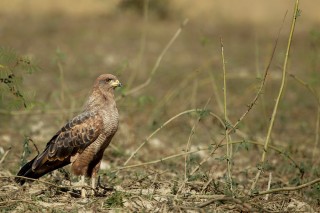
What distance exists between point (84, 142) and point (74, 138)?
0.12 meters

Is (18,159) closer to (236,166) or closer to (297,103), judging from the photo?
(236,166)

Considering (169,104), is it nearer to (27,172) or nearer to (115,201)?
(27,172)

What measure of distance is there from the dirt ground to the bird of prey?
0.18m

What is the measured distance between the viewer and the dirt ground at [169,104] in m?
6.22

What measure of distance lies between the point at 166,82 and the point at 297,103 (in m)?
2.76

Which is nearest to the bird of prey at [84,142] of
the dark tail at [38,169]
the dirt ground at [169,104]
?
the dark tail at [38,169]

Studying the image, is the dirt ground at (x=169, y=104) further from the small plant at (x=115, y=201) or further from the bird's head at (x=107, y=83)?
the bird's head at (x=107, y=83)

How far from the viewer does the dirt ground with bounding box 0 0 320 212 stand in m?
6.22

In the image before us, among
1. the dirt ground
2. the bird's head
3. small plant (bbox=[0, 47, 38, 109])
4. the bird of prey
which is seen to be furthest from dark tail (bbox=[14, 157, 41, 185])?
the bird's head

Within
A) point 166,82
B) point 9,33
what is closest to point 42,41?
point 9,33

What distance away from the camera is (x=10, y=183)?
6.54 meters

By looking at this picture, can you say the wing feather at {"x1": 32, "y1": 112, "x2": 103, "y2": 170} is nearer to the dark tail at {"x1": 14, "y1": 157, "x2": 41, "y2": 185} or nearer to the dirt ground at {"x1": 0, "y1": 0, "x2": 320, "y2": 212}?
the dark tail at {"x1": 14, "y1": 157, "x2": 41, "y2": 185}

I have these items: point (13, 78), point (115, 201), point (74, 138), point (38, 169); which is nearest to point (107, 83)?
point (74, 138)

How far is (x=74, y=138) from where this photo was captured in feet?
21.2
